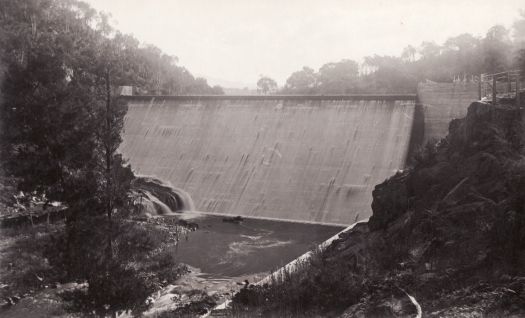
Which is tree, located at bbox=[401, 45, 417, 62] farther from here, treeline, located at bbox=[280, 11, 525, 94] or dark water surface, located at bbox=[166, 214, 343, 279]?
dark water surface, located at bbox=[166, 214, 343, 279]

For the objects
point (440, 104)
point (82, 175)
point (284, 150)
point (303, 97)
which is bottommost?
point (284, 150)

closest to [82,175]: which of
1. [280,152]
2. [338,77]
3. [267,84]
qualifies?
[280,152]

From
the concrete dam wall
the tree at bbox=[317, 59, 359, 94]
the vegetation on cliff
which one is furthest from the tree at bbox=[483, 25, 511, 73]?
the vegetation on cliff

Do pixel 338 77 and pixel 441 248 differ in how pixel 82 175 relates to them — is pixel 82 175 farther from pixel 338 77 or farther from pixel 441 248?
pixel 338 77

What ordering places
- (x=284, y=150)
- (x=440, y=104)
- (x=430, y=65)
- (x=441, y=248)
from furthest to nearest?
1. (x=430, y=65)
2. (x=284, y=150)
3. (x=440, y=104)
4. (x=441, y=248)

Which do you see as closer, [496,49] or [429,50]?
[496,49]

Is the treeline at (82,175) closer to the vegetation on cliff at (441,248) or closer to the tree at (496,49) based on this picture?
the vegetation on cliff at (441,248)

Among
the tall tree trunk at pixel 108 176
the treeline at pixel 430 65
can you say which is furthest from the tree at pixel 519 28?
the tall tree trunk at pixel 108 176
